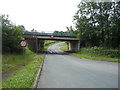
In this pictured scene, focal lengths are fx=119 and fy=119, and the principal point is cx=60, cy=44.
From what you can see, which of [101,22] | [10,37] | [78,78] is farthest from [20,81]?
[101,22]

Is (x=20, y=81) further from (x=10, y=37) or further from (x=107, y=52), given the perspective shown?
(x=107, y=52)

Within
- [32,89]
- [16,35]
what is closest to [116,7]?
[16,35]

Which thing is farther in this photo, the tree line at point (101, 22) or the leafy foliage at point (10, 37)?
the tree line at point (101, 22)

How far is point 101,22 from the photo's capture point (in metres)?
25.5

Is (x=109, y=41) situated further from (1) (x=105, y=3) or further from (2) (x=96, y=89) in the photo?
(2) (x=96, y=89)

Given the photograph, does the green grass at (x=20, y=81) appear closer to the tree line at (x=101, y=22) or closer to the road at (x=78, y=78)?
the road at (x=78, y=78)

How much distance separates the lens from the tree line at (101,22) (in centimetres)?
2411

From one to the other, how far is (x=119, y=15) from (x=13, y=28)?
20.8 m

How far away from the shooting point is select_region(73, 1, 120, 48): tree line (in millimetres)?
24109

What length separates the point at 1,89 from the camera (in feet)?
16.3

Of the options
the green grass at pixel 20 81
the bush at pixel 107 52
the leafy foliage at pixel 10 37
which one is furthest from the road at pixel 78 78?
the bush at pixel 107 52

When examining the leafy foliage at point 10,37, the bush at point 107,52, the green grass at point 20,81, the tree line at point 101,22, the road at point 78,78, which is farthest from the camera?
the tree line at point 101,22

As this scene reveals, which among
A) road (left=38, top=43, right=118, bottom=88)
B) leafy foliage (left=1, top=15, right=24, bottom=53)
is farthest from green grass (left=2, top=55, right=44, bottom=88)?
leafy foliage (left=1, top=15, right=24, bottom=53)

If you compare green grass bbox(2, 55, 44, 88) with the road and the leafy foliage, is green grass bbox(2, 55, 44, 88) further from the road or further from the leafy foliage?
the leafy foliage
